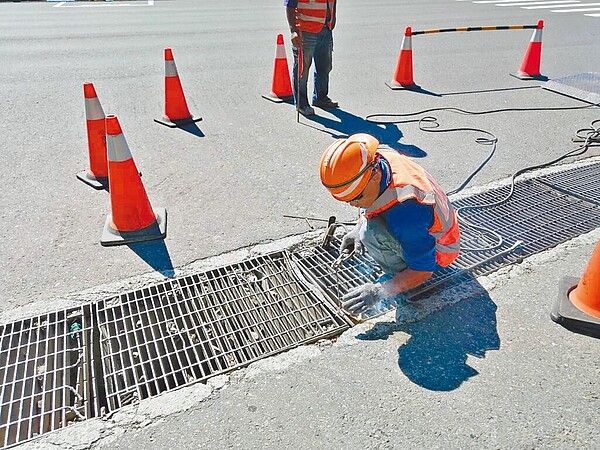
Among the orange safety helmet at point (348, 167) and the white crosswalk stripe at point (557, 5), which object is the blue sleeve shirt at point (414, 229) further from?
the white crosswalk stripe at point (557, 5)

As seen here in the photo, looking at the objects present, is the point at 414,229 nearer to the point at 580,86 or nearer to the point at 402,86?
the point at 402,86

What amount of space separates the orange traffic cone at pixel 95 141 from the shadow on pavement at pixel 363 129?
2.46m

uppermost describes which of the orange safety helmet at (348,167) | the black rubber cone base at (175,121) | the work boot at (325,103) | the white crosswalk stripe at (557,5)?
the white crosswalk stripe at (557,5)

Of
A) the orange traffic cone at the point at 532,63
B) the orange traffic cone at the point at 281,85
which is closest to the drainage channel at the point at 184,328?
the orange traffic cone at the point at 281,85

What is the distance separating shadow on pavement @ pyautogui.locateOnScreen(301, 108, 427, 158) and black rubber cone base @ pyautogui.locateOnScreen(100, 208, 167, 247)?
2576mm

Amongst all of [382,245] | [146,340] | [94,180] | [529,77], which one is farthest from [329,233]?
[529,77]

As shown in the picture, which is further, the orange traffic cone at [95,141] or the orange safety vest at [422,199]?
the orange traffic cone at [95,141]

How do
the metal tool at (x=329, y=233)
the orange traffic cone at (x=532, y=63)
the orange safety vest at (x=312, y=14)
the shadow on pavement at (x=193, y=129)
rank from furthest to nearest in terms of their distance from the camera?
the orange traffic cone at (x=532, y=63), the orange safety vest at (x=312, y=14), the shadow on pavement at (x=193, y=129), the metal tool at (x=329, y=233)

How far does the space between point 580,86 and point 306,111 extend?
443 cm

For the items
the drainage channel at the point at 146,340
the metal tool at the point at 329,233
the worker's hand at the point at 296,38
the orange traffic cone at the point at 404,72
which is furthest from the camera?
the orange traffic cone at the point at 404,72

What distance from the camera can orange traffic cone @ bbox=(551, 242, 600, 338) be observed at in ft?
8.64

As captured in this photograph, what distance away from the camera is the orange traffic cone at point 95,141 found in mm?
4141

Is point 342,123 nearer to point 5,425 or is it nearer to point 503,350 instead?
point 503,350

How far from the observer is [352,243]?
10.7 feet
